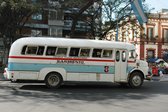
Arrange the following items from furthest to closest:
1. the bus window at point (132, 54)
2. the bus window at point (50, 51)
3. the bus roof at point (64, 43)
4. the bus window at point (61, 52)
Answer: the bus window at point (132, 54), the bus window at point (61, 52), the bus window at point (50, 51), the bus roof at point (64, 43)

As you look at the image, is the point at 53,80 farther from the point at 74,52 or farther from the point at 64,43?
the point at 64,43

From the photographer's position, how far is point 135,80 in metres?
21.5

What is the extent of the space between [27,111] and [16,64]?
800 cm

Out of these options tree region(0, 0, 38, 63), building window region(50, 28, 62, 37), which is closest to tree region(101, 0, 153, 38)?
tree region(0, 0, 38, 63)

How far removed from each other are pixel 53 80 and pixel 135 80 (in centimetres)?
478

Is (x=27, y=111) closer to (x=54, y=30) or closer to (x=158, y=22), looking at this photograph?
(x=54, y=30)

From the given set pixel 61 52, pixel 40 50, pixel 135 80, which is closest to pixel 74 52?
pixel 61 52

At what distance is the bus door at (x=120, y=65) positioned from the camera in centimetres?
2094

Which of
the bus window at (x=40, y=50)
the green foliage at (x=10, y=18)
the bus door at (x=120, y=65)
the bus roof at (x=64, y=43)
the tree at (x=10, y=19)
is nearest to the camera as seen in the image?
the bus roof at (x=64, y=43)

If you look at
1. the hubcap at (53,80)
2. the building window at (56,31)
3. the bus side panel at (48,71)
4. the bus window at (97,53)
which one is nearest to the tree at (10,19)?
the bus side panel at (48,71)

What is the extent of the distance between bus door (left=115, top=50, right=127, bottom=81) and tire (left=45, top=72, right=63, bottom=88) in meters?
3.23

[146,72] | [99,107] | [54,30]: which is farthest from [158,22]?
[99,107]

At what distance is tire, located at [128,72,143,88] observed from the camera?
21.4 m

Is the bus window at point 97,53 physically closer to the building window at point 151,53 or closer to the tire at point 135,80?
the tire at point 135,80
